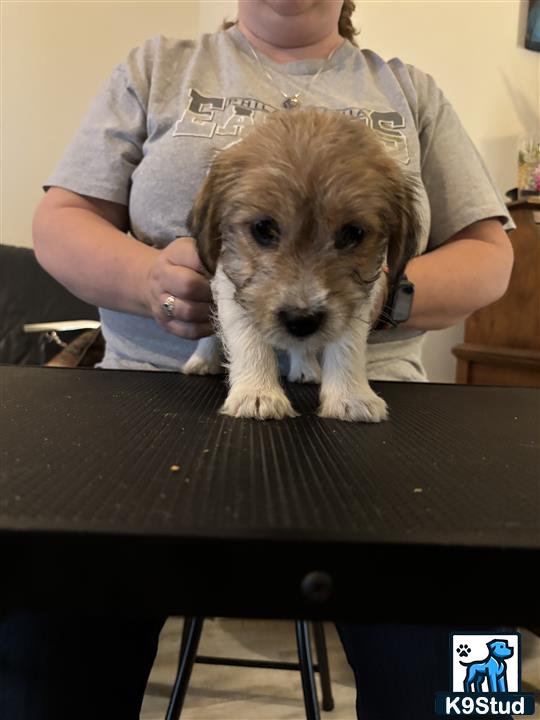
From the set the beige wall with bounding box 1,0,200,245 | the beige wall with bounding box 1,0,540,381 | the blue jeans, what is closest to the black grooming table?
the blue jeans

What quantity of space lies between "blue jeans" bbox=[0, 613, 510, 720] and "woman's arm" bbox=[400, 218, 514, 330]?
75 cm

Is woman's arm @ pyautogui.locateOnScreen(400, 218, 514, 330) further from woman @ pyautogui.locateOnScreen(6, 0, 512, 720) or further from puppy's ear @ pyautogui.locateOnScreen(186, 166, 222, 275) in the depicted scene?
puppy's ear @ pyautogui.locateOnScreen(186, 166, 222, 275)

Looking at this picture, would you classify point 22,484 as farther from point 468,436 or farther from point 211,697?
point 211,697

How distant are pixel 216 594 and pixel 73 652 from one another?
0.45 metres

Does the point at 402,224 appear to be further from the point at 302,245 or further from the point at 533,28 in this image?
the point at 533,28

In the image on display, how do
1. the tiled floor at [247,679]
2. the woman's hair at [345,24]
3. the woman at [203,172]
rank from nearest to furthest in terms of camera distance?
1. the woman at [203,172]
2. the woman's hair at [345,24]
3. the tiled floor at [247,679]

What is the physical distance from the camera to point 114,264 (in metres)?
1.32

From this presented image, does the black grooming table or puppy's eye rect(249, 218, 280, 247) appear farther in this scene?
puppy's eye rect(249, 218, 280, 247)

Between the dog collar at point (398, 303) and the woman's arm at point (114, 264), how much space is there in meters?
0.38

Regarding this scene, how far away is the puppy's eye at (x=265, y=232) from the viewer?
103 centimetres

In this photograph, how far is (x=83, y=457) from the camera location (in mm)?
706

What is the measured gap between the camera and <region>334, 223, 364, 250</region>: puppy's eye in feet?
3.39

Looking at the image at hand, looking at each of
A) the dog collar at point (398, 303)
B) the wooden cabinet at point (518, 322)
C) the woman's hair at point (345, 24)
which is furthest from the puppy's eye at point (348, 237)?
the wooden cabinet at point (518, 322)

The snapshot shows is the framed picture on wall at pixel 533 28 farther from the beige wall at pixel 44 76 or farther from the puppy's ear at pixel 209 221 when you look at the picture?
the puppy's ear at pixel 209 221
